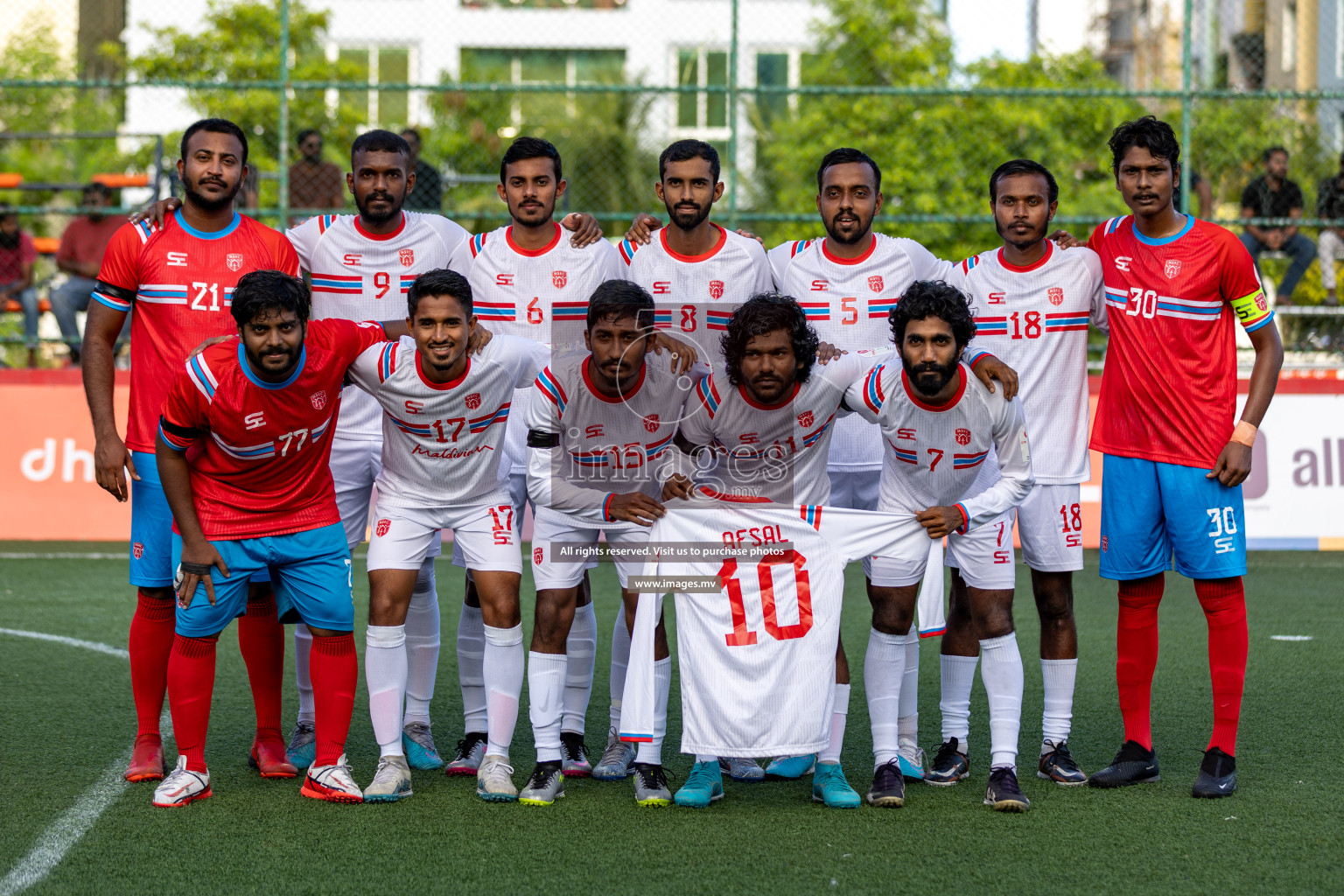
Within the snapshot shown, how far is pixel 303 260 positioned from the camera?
18.2ft

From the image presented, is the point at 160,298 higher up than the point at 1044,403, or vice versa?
the point at 160,298

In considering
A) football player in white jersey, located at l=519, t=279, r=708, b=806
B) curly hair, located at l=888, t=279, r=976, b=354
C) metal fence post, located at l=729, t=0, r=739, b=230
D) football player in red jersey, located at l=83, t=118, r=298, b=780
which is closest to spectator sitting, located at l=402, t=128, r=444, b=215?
metal fence post, located at l=729, t=0, r=739, b=230

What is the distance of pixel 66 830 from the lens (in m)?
4.36

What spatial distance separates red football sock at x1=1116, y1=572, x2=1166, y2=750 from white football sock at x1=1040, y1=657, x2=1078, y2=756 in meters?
0.19

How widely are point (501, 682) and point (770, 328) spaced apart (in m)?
Result: 1.57

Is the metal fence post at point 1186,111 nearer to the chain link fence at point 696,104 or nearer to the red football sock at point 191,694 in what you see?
the chain link fence at point 696,104

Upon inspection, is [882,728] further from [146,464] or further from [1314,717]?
[146,464]

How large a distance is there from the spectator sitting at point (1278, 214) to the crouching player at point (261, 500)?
9112mm

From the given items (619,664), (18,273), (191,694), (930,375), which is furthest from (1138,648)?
(18,273)

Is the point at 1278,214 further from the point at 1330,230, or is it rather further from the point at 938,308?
the point at 938,308

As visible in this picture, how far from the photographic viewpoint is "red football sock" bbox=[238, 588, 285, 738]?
16.8 ft

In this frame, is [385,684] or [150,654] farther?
[150,654]

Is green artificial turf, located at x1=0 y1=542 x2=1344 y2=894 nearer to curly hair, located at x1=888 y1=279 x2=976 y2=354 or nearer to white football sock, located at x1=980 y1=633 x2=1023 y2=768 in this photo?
white football sock, located at x1=980 y1=633 x2=1023 y2=768

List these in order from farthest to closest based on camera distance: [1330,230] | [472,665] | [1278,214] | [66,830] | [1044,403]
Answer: [1278,214] < [1330,230] < [472,665] < [1044,403] < [66,830]
